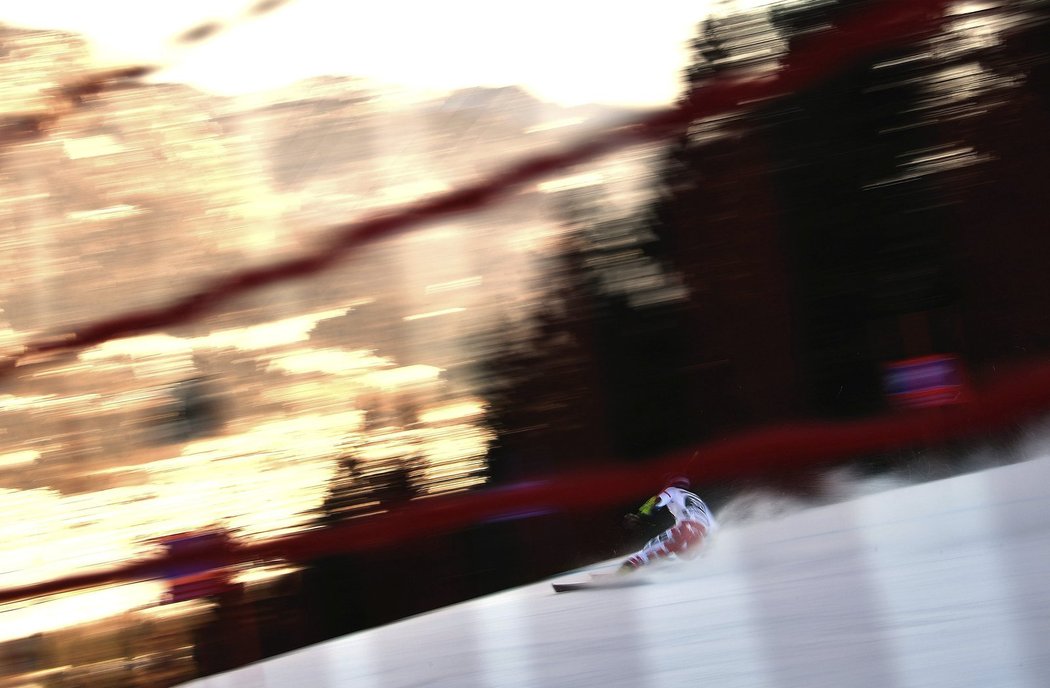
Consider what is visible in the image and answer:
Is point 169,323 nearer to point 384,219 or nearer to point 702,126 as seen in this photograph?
point 384,219

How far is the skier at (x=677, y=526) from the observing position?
0.94 metres

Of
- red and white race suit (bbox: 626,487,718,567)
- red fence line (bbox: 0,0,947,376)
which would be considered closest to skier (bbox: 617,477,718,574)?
red and white race suit (bbox: 626,487,718,567)

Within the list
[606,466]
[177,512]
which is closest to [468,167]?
[606,466]

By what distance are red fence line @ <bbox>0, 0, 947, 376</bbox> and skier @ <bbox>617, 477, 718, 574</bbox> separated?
0.37 metres

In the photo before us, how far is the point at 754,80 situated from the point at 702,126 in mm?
66

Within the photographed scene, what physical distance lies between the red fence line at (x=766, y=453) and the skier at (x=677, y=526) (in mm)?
14

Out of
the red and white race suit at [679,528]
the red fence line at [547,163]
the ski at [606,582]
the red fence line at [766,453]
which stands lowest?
the ski at [606,582]

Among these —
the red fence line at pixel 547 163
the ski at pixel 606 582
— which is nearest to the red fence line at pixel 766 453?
the ski at pixel 606 582

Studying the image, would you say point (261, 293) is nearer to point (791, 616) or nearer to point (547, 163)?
point (547, 163)

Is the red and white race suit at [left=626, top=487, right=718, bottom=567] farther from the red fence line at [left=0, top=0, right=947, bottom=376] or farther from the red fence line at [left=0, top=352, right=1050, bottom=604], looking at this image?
A: the red fence line at [left=0, top=0, right=947, bottom=376]

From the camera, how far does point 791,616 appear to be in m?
0.92

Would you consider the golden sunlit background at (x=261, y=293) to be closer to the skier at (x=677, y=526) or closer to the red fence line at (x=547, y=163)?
the red fence line at (x=547, y=163)

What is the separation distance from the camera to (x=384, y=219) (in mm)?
1135

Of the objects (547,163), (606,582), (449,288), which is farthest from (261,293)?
(606,582)
